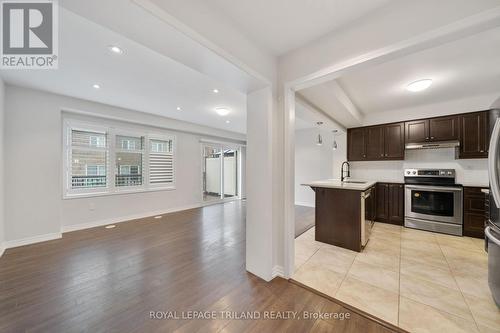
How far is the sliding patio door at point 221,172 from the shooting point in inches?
281

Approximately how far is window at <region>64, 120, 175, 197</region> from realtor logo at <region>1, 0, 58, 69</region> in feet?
6.04

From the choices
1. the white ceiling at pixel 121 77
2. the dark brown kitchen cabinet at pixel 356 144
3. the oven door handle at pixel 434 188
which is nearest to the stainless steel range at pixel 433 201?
the oven door handle at pixel 434 188

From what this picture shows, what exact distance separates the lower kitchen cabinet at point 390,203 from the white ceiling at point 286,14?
12.8 ft

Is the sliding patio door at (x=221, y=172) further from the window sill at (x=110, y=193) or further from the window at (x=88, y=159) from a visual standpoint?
the window at (x=88, y=159)

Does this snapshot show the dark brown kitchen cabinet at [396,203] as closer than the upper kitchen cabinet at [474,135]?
No

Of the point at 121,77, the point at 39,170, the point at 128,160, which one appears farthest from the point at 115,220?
the point at 121,77

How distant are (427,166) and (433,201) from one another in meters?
0.88

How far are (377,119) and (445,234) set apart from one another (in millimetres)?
2778

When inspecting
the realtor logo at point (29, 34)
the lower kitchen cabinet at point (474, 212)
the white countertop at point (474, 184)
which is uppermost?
the realtor logo at point (29, 34)

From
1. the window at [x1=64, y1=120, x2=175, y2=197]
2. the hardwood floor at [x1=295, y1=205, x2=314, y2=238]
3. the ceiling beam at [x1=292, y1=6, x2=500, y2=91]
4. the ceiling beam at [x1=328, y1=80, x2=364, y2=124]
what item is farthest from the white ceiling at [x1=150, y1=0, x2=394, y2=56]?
the window at [x1=64, y1=120, x2=175, y2=197]

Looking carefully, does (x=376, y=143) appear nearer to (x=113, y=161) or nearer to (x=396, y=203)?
(x=396, y=203)

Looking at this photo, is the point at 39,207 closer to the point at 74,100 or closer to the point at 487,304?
the point at 74,100

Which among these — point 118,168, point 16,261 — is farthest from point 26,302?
point 118,168

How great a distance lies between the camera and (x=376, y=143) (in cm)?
460
